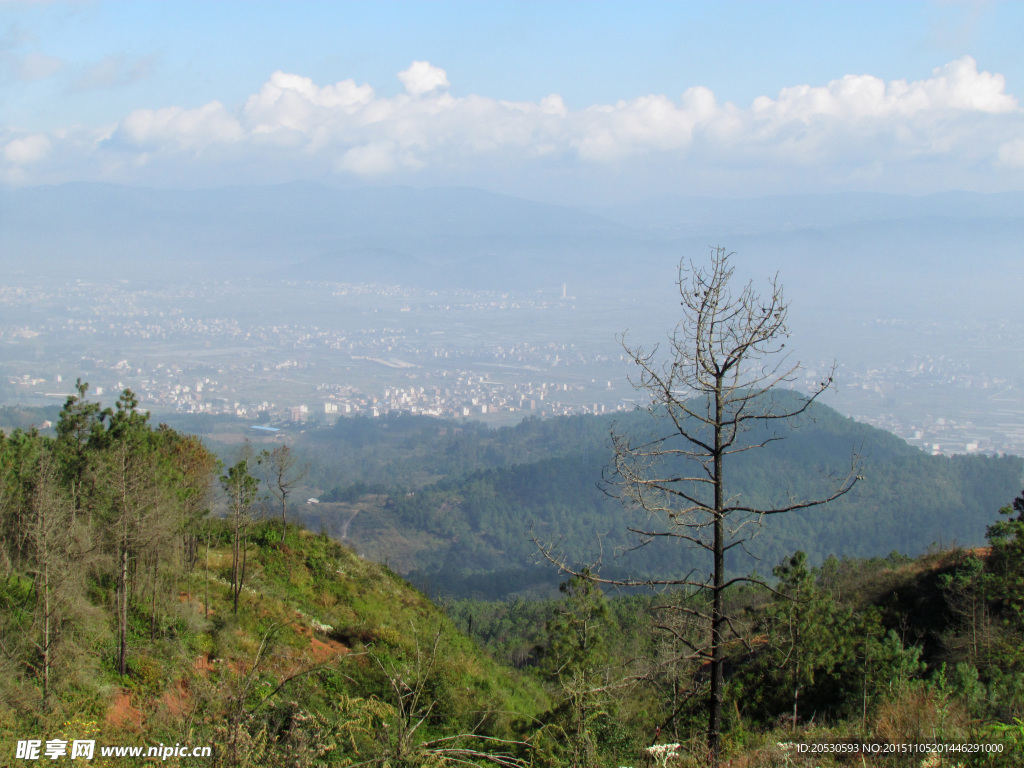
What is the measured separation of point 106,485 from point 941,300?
691 feet

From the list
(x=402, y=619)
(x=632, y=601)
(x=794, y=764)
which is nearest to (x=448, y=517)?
(x=632, y=601)

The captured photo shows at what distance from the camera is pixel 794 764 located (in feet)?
15.8

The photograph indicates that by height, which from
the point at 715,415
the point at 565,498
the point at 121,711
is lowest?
the point at 565,498

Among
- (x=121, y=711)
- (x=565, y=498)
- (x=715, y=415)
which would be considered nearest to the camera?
(x=715, y=415)

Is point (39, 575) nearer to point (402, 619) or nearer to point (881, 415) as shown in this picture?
point (402, 619)

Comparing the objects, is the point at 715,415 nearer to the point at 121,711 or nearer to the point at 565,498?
the point at 121,711

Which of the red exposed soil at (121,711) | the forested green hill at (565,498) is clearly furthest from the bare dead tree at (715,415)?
the forested green hill at (565,498)

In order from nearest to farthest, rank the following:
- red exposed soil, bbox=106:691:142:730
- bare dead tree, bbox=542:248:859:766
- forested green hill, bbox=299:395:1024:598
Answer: bare dead tree, bbox=542:248:859:766 → red exposed soil, bbox=106:691:142:730 → forested green hill, bbox=299:395:1024:598

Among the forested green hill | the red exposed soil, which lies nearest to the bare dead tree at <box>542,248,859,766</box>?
the red exposed soil

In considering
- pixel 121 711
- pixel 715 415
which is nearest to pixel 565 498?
pixel 121 711

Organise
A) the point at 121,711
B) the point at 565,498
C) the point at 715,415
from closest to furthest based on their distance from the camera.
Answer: the point at 715,415 < the point at 121,711 < the point at 565,498

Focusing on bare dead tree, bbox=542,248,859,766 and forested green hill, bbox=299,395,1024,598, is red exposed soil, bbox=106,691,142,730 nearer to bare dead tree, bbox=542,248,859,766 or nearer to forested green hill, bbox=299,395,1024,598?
bare dead tree, bbox=542,248,859,766

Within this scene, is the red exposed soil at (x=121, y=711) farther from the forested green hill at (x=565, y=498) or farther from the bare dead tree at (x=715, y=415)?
the forested green hill at (x=565, y=498)

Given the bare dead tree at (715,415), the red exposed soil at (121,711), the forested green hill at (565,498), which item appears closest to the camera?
the bare dead tree at (715,415)
